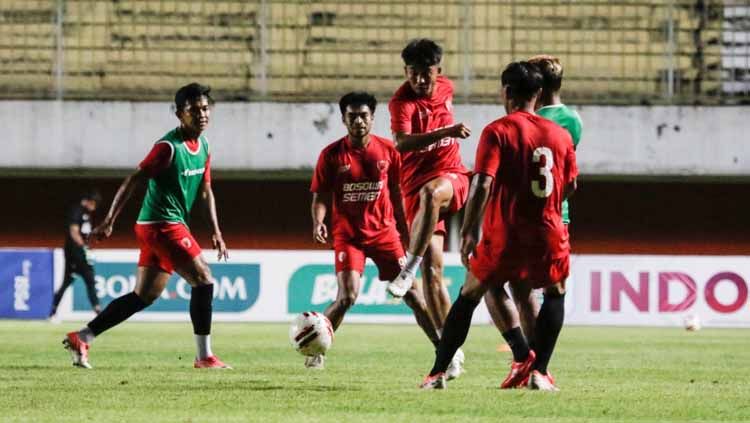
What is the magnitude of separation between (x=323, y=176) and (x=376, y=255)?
715 millimetres

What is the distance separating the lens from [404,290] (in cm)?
1024

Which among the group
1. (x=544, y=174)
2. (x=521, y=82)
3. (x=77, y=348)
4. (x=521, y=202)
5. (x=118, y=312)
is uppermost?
(x=521, y=82)

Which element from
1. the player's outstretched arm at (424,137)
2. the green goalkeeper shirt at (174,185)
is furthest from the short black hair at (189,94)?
the player's outstretched arm at (424,137)

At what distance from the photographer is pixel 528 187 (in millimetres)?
8781

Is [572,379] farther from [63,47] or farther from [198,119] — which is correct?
[63,47]

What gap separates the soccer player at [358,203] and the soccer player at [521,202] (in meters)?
2.59

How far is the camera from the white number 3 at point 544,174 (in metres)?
8.76

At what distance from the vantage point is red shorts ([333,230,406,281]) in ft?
38.2

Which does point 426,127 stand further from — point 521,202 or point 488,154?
point 488,154

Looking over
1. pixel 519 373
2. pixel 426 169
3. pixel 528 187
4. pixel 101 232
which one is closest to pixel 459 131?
pixel 528 187

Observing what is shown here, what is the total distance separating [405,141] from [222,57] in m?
16.1

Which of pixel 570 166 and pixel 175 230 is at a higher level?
pixel 570 166

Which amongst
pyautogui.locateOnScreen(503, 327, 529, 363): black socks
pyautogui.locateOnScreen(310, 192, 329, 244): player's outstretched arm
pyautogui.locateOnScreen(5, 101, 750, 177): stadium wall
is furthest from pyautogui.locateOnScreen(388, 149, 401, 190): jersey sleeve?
pyautogui.locateOnScreen(5, 101, 750, 177): stadium wall

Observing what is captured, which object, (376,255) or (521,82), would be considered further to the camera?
(376,255)
